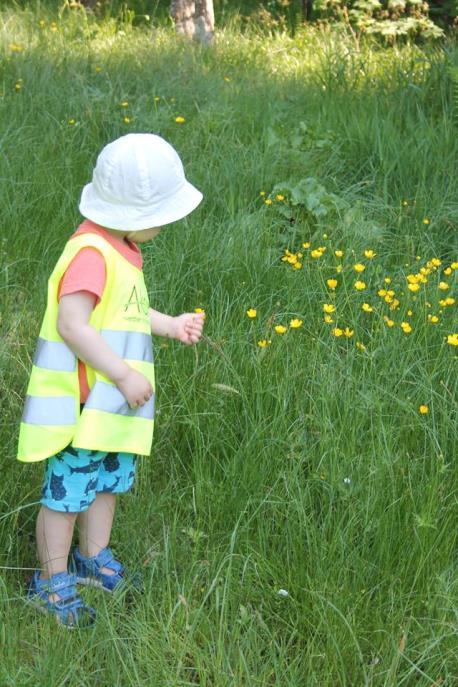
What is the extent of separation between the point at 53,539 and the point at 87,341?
541mm

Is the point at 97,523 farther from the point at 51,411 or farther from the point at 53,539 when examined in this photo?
the point at 51,411

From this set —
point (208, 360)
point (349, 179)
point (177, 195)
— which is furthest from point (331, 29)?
point (177, 195)

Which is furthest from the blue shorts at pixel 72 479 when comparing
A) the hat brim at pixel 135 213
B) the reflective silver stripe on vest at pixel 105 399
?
the hat brim at pixel 135 213

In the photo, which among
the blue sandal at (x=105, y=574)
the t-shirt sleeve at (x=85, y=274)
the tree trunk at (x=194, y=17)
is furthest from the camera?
the tree trunk at (x=194, y=17)

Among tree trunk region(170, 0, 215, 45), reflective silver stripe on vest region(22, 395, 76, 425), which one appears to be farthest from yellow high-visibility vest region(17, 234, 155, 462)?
tree trunk region(170, 0, 215, 45)

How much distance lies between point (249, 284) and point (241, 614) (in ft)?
5.37

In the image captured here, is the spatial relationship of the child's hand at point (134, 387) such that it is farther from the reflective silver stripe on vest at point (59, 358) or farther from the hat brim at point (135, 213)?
the hat brim at point (135, 213)

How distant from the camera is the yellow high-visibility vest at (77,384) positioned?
2166 mm

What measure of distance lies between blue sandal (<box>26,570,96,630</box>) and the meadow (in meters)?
0.04

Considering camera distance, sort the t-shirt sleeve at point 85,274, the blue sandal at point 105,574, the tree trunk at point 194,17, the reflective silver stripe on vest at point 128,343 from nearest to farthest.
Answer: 1. the t-shirt sleeve at point 85,274
2. the reflective silver stripe on vest at point 128,343
3. the blue sandal at point 105,574
4. the tree trunk at point 194,17

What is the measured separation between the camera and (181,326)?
2354 mm

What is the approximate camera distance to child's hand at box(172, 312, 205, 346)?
2.34 m

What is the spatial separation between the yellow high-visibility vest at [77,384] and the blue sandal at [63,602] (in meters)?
0.33

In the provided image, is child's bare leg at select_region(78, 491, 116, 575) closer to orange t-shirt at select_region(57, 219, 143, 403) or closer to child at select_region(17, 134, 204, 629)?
Result: child at select_region(17, 134, 204, 629)
